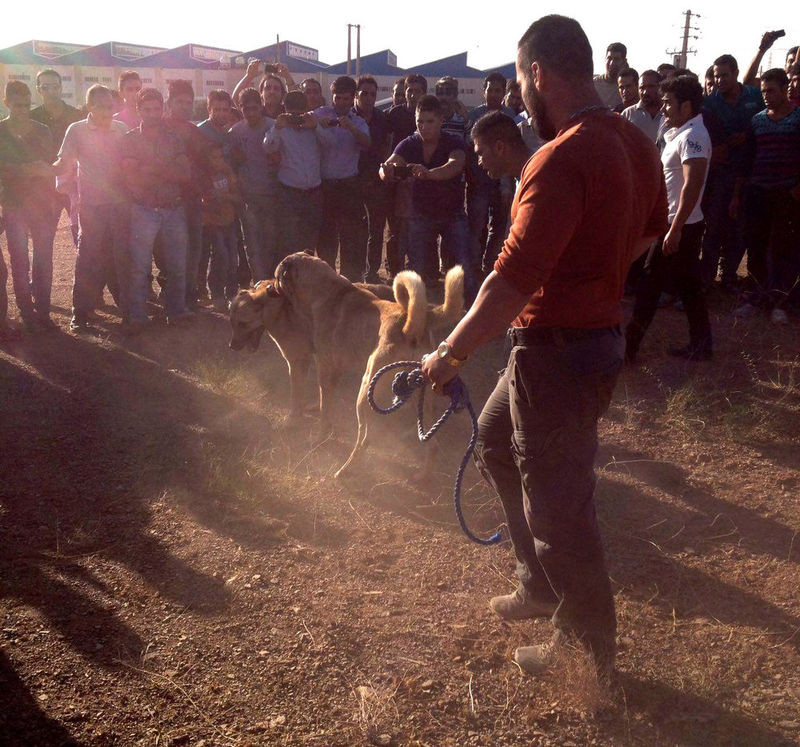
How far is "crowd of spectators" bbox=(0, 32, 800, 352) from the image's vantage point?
7.02 m

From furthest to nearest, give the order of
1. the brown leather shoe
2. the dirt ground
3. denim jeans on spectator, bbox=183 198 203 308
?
1. denim jeans on spectator, bbox=183 198 203 308
2. the brown leather shoe
3. the dirt ground

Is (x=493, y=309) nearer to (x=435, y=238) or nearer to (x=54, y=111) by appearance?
(x=435, y=238)

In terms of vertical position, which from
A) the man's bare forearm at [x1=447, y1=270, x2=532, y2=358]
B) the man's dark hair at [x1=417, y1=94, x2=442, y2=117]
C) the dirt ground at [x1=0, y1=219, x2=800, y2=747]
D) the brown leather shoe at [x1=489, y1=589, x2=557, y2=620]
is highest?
the man's dark hair at [x1=417, y1=94, x2=442, y2=117]

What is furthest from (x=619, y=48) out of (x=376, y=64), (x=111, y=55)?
(x=111, y=55)

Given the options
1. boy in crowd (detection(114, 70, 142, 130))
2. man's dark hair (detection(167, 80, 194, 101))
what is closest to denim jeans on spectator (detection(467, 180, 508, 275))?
man's dark hair (detection(167, 80, 194, 101))

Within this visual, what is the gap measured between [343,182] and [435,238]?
1402mm

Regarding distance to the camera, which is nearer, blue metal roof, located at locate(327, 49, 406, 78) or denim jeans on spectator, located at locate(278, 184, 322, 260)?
denim jeans on spectator, located at locate(278, 184, 322, 260)

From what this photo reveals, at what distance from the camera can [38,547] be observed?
379 cm

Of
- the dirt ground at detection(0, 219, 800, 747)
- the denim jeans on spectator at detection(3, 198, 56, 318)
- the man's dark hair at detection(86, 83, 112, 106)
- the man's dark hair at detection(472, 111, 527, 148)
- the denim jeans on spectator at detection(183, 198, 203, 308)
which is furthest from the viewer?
the denim jeans on spectator at detection(183, 198, 203, 308)

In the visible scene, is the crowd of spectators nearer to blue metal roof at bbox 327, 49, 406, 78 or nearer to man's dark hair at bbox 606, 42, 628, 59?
man's dark hair at bbox 606, 42, 628, 59

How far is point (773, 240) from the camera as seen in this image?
24.9 feet

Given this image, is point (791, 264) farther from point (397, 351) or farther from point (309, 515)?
point (309, 515)

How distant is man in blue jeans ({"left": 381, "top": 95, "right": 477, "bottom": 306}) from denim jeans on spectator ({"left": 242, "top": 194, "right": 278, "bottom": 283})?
→ 1423 millimetres

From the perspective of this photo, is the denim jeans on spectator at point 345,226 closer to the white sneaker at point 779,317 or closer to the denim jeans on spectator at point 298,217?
the denim jeans on spectator at point 298,217
